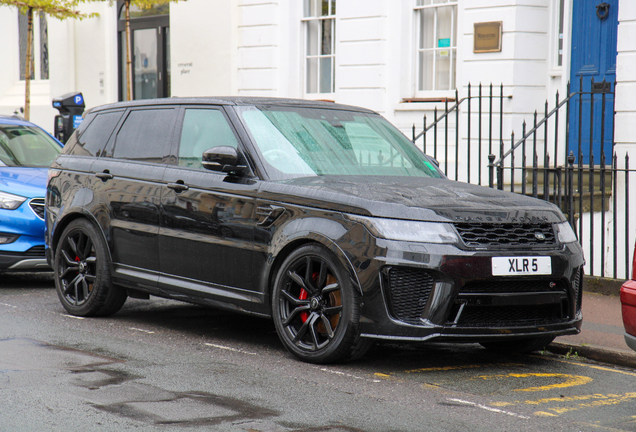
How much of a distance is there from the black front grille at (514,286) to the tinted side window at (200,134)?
209cm

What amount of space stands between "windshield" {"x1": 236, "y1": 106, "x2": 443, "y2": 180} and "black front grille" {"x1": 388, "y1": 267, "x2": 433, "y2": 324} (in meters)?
1.14

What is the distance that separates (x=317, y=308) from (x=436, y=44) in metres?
8.14

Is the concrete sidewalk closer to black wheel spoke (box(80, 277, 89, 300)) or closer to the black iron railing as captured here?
the black iron railing

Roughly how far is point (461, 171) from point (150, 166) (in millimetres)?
6290

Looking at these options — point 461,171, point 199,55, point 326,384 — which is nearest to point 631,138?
point 461,171

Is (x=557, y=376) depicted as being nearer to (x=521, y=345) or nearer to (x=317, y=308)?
(x=521, y=345)

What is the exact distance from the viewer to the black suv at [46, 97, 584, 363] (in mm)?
5344

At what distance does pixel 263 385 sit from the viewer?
205 inches

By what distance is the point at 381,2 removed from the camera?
1312 cm

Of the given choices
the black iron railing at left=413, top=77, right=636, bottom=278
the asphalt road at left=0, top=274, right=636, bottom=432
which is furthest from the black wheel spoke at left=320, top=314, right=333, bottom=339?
the black iron railing at left=413, top=77, right=636, bottom=278

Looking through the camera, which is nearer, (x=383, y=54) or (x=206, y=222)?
(x=206, y=222)

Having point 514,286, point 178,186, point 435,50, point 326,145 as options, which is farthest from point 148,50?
point 514,286

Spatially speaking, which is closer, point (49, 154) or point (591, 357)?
point (591, 357)

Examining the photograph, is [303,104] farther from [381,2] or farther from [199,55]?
[199,55]
